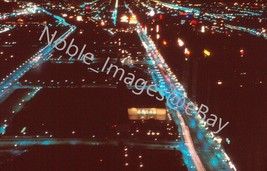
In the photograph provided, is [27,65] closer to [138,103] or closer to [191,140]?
[138,103]

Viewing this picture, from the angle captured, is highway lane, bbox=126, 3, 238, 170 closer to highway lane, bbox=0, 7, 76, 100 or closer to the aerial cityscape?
the aerial cityscape

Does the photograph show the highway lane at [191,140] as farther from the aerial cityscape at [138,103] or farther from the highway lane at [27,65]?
the highway lane at [27,65]

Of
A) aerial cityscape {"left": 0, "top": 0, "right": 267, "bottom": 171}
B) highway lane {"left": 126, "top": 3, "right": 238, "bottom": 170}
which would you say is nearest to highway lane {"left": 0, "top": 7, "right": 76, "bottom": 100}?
aerial cityscape {"left": 0, "top": 0, "right": 267, "bottom": 171}

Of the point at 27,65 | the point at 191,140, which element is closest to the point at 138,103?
the point at 191,140

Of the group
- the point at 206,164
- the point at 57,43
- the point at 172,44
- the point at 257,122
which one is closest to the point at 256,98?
the point at 257,122

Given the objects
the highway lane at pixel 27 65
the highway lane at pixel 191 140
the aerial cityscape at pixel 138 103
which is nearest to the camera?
the aerial cityscape at pixel 138 103

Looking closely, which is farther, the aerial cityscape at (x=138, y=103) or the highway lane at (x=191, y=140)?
the highway lane at (x=191, y=140)

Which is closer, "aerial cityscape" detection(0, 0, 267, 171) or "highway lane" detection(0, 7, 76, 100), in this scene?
"aerial cityscape" detection(0, 0, 267, 171)

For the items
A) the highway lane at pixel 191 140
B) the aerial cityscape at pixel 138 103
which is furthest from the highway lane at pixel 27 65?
the highway lane at pixel 191 140

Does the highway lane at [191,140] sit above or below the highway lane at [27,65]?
above
